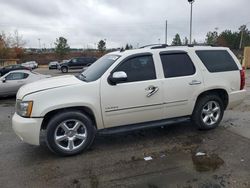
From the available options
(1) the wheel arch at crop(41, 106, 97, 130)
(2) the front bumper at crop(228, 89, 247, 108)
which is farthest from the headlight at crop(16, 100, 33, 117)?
(2) the front bumper at crop(228, 89, 247, 108)

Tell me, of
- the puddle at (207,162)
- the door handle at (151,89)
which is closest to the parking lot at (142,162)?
the puddle at (207,162)

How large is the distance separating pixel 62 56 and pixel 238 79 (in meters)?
70.4

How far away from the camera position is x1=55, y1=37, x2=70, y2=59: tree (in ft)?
235

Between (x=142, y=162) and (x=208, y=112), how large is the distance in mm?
2267

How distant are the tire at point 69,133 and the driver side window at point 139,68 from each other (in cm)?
113

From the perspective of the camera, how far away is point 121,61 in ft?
16.3

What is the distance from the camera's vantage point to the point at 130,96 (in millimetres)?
4840

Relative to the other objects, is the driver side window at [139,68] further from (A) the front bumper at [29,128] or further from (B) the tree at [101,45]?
(B) the tree at [101,45]

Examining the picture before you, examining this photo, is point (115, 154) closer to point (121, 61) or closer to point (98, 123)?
point (98, 123)

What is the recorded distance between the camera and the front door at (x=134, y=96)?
475 centimetres

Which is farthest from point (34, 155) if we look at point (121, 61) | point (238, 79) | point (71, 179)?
point (238, 79)

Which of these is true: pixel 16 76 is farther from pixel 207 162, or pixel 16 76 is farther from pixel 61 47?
pixel 61 47

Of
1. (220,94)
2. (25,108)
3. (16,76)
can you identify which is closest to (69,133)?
(25,108)

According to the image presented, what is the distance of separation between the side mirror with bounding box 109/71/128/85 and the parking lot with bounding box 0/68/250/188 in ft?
4.23
